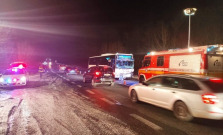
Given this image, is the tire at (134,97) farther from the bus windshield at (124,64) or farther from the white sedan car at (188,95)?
the bus windshield at (124,64)

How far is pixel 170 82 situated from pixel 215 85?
1655 millimetres

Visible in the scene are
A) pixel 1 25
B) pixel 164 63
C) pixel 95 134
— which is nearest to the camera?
pixel 95 134

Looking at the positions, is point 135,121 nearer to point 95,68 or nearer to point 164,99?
point 164,99

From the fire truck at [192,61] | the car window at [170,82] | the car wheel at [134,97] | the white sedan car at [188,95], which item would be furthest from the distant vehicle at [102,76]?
the car window at [170,82]

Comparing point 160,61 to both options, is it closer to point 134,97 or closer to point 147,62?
point 147,62

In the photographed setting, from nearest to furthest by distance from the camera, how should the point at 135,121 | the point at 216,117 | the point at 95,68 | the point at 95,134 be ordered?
the point at 95,134, the point at 216,117, the point at 135,121, the point at 95,68

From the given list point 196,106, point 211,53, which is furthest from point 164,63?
point 196,106

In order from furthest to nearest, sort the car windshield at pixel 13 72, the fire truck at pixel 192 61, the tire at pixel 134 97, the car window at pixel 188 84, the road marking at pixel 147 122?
the car windshield at pixel 13 72 → the fire truck at pixel 192 61 → the tire at pixel 134 97 → the car window at pixel 188 84 → the road marking at pixel 147 122

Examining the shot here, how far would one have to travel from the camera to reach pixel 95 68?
17891mm

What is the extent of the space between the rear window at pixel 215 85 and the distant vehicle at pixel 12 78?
13553 millimetres

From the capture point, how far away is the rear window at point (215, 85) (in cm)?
625

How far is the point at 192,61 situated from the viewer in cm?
1228

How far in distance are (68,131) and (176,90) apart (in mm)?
3961

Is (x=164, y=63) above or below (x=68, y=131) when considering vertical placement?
above
